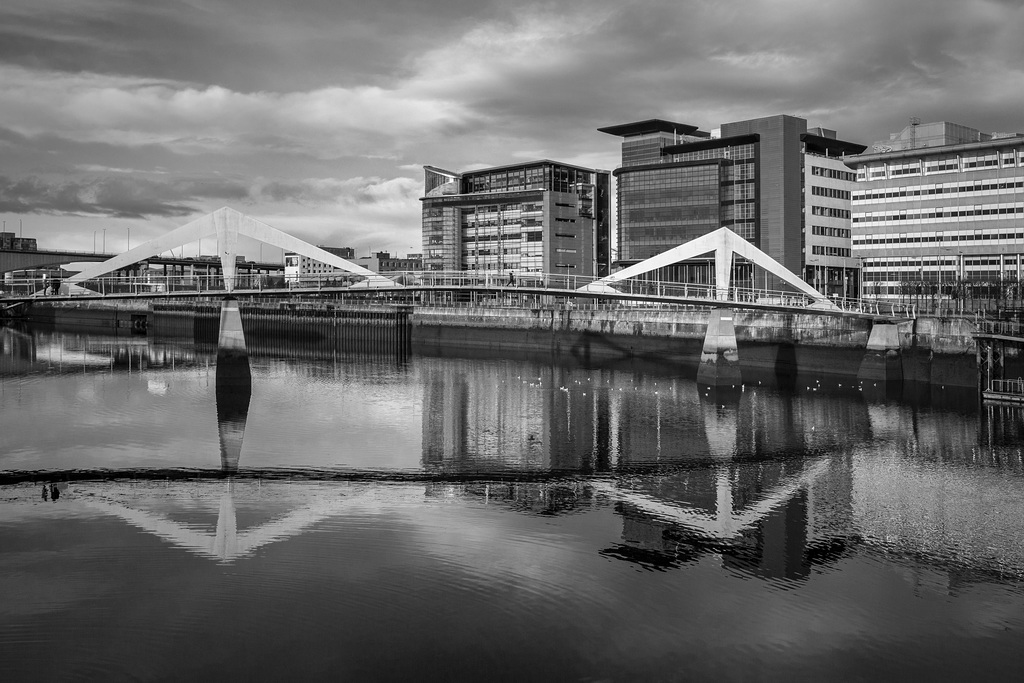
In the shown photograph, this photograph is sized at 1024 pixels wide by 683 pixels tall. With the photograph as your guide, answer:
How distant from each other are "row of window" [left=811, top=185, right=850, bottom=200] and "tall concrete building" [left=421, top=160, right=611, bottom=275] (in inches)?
1606

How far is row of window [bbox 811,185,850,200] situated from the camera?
92438mm

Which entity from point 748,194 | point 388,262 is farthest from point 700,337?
point 388,262

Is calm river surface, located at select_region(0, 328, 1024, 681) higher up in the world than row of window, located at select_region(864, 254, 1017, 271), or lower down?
lower down

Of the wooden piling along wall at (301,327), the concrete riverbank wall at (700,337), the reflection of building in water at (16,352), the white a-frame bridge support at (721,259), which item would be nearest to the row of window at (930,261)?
the concrete riverbank wall at (700,337)

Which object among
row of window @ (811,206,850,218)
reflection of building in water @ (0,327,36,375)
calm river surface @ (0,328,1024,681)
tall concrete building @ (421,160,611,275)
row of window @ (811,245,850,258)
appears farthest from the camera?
tall concrete building @ (421,160,611,275)


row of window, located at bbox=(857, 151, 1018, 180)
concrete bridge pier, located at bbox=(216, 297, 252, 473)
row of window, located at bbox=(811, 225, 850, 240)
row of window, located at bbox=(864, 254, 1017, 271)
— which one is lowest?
concrete bridge pier, located at bbox=(216, 297, 252, 473)

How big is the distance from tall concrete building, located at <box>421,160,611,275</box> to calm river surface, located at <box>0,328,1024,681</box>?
288 feet

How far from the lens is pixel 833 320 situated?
2151 inches

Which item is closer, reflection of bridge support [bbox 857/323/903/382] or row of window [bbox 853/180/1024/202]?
reflection of bridge support [bbox 857/323/903/382]

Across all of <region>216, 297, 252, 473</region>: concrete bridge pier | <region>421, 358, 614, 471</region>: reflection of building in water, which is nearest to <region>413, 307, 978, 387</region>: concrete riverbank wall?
<region>421, 358, 614, 471</region>: reflection of building in water

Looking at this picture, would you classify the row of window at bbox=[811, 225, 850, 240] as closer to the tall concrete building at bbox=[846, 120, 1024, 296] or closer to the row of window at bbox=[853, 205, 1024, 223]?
the tall concrete building at bbox=[846, 120, 1024, 296]

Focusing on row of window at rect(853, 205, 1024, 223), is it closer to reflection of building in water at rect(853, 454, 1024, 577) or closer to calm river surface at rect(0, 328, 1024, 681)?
calm river surface at rect(0, 328, 1024, 681)

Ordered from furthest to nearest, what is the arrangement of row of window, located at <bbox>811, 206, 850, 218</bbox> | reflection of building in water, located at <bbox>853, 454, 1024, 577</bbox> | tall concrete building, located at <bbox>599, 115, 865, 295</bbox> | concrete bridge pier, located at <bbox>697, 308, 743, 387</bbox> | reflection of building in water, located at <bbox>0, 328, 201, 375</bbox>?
row of window, located at <bbox>811, 206, 850, 218</bbox>
tall concrete building, located at <bbox>599, 115, 865, 295</bbox>
reflection of building in water, located at <bbox>0, 328, 201, 375</bbox>
concrete bridge pier, located at <bbox>697, 308, 743, 387</bbox>
reflection of building in water, located at <bbox>853, 454, 1024, 577</bbox>

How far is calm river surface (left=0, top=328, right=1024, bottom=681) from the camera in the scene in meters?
14.4
